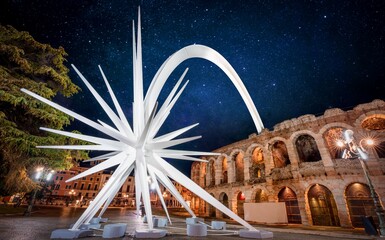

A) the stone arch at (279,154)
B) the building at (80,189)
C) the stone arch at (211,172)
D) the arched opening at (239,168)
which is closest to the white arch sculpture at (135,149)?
the stone arch at (279,154)

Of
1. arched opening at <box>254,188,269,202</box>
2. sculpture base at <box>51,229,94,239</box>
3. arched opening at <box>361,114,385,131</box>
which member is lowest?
sculpture base at <box>51,229,94,239</box>

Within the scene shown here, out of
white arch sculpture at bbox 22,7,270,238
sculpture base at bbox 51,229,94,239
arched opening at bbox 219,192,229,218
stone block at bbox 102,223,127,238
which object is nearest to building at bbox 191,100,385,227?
arched opening at bbox 219,192,229,218

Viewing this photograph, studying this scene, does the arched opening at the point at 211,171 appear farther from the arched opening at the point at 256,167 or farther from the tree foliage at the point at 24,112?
the tree foliage at the point at 24,112

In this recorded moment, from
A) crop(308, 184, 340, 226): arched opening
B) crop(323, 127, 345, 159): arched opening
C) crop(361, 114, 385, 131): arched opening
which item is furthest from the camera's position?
crop(323, 127, 345, 159): arched opening

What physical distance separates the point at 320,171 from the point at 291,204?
4.49 meters

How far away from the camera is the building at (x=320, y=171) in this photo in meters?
14.6

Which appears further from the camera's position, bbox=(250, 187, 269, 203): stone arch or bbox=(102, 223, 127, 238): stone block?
bbox=(250, 187, 269, 203): stone arch

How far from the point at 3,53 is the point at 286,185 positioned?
23.4m

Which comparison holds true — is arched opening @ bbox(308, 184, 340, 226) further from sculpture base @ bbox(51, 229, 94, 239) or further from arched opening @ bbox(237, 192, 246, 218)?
sculpture base @ bbox(51, 229, 94, 239)

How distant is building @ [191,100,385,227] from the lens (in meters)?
14.6

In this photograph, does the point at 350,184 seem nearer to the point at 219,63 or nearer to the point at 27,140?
the point at 219,63

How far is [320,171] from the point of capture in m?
16.0

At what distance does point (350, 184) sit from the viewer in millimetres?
14867

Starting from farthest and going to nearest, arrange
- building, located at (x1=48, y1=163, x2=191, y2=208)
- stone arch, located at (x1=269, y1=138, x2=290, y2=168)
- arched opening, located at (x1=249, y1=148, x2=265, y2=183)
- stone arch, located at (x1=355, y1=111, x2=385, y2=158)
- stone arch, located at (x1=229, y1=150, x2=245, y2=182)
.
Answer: building, located at (x1=48, y1=163, x2=191, y2=208) → stone arch, located at (x1=229, y1=150, x2=245, y2=182) → stone arch, located at (x1=269, y1=138, x2=290, y2=168) → arched opening, located at (x1=249, y1=148, x2=265, y2=183) → stone arch, located at (x1=355, y1=111, x2=385, y2=158)
